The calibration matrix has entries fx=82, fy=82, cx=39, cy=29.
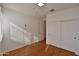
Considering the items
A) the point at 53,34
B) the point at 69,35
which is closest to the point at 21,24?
the point at 53,34

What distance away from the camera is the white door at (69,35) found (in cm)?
141

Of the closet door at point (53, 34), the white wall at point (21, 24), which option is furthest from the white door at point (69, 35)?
the white wall at point (21, 24)

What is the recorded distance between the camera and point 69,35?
142 centimetres

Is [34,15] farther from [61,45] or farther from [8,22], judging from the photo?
[61,45]

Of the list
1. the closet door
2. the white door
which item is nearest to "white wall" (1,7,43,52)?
the closet door

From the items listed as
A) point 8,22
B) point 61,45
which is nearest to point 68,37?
point 61,45

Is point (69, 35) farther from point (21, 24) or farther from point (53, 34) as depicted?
point (21, 24)

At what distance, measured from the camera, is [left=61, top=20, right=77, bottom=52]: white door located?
4.63 ft

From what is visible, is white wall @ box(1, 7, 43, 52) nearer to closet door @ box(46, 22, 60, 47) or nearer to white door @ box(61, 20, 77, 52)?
closet door @ box(46, 22, 60, 47)

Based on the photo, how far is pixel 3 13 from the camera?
4.33ft

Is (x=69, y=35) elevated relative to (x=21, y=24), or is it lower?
lower

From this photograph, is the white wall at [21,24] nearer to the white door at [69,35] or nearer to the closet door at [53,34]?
the closet door at [53,34]

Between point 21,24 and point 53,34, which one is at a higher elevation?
point 21,24

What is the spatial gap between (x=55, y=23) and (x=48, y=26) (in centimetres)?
27
